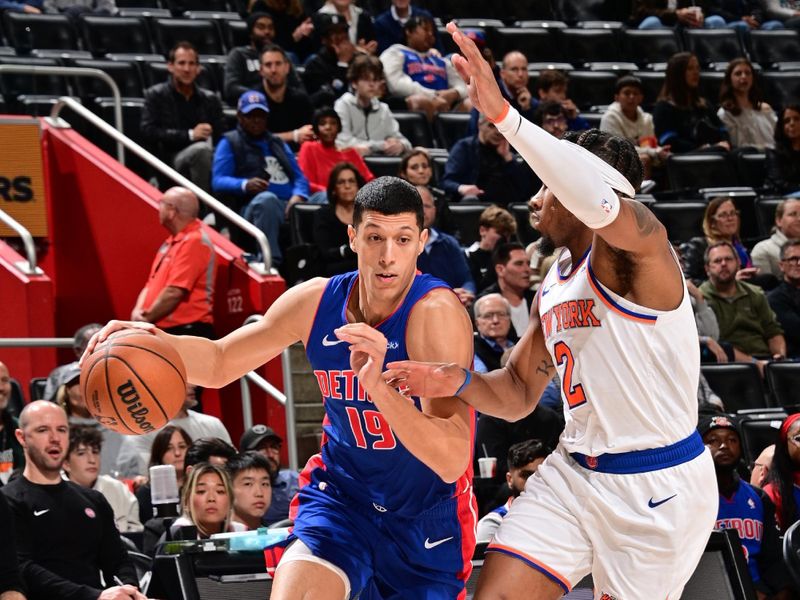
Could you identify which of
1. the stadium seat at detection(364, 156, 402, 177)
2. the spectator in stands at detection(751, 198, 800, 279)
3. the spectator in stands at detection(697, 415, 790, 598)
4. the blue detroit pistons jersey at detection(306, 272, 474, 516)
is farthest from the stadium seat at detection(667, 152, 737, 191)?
the blue detroit pistons jersey at detection(306, 272, 474, 516)

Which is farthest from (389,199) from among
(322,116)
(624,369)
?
(322,116)

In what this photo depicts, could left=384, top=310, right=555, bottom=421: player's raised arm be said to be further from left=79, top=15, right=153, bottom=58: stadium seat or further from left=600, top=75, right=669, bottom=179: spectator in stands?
left=79, top=15, right=153, bottom=58: stadium seat

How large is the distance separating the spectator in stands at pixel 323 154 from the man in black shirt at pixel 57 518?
4556 mm

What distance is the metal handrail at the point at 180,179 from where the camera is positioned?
955 cm

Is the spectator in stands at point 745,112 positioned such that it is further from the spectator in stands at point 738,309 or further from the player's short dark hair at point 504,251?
the player's short dark hair at point 504,251

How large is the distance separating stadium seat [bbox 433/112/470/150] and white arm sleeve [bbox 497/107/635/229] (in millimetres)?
8653

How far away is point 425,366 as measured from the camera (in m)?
4.29

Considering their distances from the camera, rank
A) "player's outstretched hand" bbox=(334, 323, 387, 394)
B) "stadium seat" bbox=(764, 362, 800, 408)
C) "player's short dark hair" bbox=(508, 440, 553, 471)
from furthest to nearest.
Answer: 1. "stadium seat" bbox=(764, 362, 800, 408)
2. "player's short dark hair" bbox=(508, 440, 553, 471)
3. "player's outstretched hand" bbox=(334, 323, 387, 394)

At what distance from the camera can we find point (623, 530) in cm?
443

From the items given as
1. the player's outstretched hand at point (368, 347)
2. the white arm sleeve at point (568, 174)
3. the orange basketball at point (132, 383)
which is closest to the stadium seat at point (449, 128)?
the orange basketball at point (132, 383)

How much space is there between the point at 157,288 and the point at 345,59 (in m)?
4.07

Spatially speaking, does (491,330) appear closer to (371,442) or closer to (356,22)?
(371,442)

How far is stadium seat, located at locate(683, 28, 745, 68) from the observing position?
15.4 metres

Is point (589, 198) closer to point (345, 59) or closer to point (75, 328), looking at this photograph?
point (75, 328)
